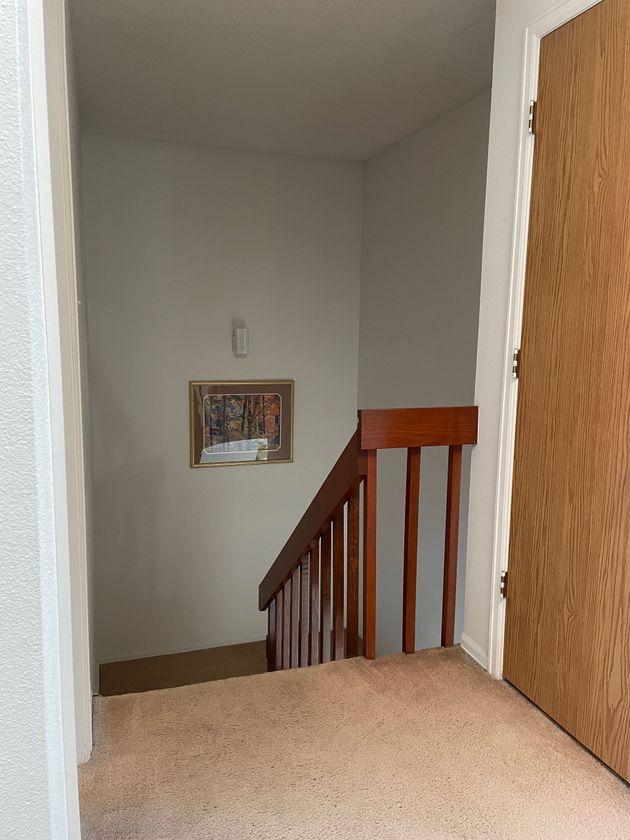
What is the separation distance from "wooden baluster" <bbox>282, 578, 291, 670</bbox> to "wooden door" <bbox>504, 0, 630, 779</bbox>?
4.20 ft

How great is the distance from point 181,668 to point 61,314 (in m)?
3.76

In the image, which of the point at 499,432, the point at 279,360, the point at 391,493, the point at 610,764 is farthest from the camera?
the point at 279,360

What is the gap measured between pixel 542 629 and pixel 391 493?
2.34 meters

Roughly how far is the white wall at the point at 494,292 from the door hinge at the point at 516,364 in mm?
32

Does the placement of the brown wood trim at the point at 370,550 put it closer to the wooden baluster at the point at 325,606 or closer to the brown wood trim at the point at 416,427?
the brown wood trim at the point at 416,427

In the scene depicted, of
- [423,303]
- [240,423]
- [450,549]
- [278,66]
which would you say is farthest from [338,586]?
[240,423]

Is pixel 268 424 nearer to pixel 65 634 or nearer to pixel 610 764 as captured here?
pixel 610 764

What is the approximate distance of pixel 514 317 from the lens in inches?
78.4

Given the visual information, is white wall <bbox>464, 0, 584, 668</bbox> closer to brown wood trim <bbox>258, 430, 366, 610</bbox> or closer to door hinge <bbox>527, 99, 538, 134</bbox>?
door hinge <bbox>527, 99, 538, 134</bbox>

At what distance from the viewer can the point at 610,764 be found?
1.70 meters

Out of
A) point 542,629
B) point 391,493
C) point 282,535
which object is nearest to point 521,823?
point 542,629

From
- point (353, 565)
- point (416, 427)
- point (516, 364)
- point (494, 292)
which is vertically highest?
point (494, 292)

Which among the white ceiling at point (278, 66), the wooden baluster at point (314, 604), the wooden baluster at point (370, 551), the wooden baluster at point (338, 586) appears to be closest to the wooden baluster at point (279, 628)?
the wooden baluster at point (314, 604)

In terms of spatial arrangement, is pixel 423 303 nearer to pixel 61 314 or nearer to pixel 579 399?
pixel 579 399
